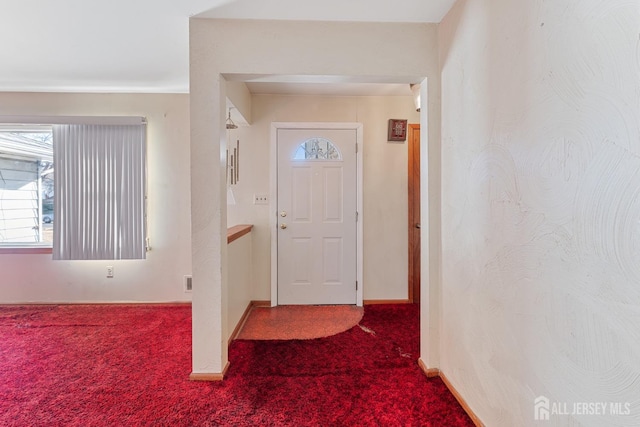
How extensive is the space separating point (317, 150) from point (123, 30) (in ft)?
5.87

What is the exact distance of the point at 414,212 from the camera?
3.19 m

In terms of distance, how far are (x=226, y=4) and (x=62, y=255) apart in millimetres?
2926

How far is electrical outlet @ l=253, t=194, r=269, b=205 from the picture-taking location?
10.3 ft

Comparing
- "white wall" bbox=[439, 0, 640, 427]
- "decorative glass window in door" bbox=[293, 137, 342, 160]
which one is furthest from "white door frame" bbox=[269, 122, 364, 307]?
"white wall" bbox=[439, 0, 640, 427]

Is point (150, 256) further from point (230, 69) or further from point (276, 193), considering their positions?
point (230, 69)

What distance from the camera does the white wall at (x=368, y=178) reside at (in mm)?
3111

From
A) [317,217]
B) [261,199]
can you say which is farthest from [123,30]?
[317,217]

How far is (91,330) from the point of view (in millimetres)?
2578

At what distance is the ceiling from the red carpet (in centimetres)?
218

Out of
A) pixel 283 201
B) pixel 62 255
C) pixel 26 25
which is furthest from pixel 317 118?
pixel 62 255

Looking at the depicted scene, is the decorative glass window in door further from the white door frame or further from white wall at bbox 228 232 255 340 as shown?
white wall at bbox 228 232 255 340

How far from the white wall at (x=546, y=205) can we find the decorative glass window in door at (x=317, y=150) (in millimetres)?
1560

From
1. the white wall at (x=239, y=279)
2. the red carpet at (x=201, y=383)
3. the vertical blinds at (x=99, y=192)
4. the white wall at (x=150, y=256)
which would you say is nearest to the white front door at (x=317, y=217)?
the white wall at (x=239, y=279)

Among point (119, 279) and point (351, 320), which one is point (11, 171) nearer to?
point (119, 279)
